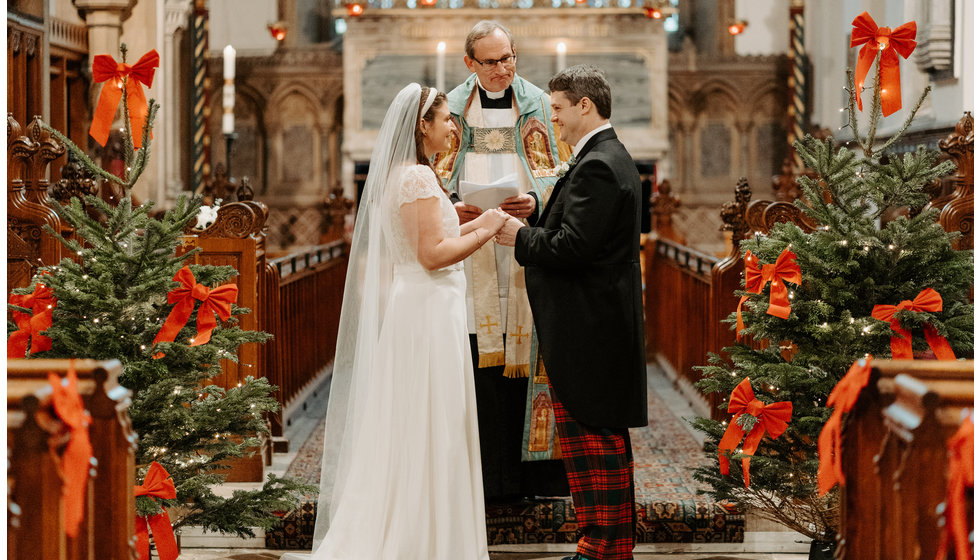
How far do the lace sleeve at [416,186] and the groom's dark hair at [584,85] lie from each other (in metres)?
0.50

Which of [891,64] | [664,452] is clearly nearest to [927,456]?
[891,64]

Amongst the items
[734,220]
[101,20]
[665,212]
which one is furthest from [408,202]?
[101,20]

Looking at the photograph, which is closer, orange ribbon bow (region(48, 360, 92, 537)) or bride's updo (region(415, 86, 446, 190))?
orange ribbon bow (region(48, 360, 92, 537))

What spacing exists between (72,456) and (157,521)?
3.65ft

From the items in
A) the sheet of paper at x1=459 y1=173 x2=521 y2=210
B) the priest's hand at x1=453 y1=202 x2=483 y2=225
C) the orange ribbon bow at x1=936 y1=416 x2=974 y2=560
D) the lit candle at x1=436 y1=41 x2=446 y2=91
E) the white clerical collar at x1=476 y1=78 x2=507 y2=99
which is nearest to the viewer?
the orange ribbon bow at x1=936 y1=416 x2=974 y2=560

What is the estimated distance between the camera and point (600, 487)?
11.0ft

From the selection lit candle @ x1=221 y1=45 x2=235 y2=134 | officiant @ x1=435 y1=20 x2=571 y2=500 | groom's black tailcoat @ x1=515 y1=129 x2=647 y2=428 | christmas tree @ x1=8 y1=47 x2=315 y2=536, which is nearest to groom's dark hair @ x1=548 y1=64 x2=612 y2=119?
groom's black tailcoat @ x1=515 y1=129 x2=647 y2=428

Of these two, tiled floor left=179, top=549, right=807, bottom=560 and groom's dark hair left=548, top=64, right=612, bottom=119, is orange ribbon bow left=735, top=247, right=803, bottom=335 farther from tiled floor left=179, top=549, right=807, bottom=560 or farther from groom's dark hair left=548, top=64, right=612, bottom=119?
tiled floor left=179, top=549, right=807, bottom=560

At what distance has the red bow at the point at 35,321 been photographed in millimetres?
3201

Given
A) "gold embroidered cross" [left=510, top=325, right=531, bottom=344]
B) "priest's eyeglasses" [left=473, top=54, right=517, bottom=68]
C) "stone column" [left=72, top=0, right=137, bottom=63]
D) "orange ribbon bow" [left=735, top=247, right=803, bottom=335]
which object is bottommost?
"gold embroidered cross" [left=510, top=325, right=531, bottom=344]

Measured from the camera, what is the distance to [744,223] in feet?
15.3

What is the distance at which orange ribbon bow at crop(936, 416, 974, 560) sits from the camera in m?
2.10

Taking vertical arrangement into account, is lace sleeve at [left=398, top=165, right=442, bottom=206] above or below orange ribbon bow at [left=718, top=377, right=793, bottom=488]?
above

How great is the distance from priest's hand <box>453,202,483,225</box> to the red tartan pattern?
796 mm
